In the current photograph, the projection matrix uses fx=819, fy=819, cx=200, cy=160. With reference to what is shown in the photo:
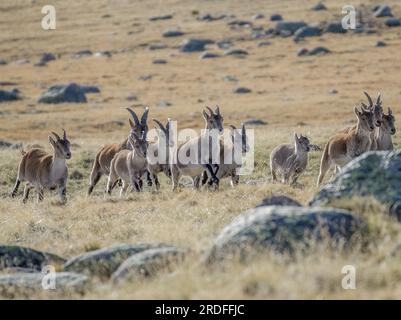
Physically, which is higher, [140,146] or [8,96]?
[8,96]

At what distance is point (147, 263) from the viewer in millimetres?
9094

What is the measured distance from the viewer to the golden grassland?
27.8 ft

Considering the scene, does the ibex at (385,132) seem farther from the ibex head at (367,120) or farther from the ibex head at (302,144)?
the ibex head at (302,144)

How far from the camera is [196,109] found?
4959cm

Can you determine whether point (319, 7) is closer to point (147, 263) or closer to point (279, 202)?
point (279, 202)

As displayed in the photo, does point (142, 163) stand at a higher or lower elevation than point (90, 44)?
lower

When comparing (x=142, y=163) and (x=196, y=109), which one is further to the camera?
(x=196, y=109)

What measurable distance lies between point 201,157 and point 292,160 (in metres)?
2.30

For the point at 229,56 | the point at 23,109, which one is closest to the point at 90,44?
the point at 229,56

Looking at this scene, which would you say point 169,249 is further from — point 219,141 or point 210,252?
point 219,141

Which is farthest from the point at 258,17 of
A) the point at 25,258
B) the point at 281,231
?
the point at 281,231

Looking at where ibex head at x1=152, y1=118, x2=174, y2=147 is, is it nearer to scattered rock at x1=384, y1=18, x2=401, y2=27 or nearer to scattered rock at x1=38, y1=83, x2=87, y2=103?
scattered rock at x1=38, y1=83, x2=87, y2=103
